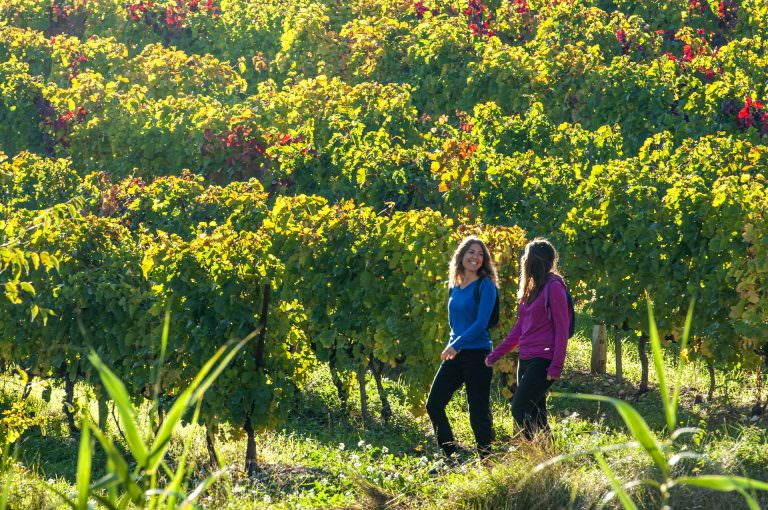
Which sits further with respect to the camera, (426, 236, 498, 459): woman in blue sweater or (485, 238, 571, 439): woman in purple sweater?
(426, 236, 498, 459): woman in blue sweater

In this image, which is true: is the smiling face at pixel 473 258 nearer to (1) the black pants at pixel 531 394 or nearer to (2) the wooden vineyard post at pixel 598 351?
(1) the black pants at pixel 531 394

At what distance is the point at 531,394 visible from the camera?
20.4 ft

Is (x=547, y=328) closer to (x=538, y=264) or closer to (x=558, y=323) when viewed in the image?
(x=558, y=323)

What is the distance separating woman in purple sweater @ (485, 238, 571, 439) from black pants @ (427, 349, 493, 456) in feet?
0.50

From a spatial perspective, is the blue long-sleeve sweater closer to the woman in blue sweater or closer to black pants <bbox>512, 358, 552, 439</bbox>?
the woman in blue sweater

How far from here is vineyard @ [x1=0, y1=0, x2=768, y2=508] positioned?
7906 mm

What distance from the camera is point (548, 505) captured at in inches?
212

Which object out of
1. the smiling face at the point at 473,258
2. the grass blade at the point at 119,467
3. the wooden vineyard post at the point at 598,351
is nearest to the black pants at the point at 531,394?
the smiling face at the point at 473,258

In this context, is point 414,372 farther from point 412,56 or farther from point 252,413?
point 412,56

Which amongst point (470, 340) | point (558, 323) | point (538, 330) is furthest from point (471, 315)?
point (558, 323)

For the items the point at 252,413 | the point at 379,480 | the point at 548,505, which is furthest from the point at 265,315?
the point at 548,505

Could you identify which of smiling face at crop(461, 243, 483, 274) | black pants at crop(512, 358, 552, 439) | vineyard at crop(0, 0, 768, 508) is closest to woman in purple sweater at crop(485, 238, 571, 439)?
black pants at crop(512, 358, 552, 439)

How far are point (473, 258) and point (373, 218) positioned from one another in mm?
2839

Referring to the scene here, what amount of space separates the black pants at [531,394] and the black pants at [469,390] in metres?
0.21
